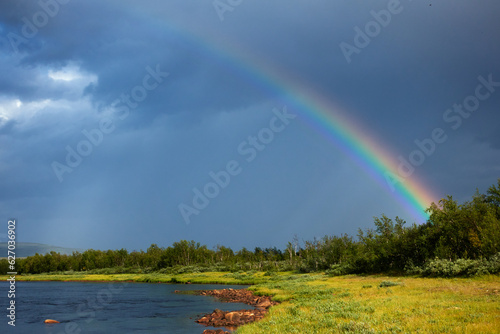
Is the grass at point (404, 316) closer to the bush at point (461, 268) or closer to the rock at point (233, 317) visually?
the rock at point (233, 317)

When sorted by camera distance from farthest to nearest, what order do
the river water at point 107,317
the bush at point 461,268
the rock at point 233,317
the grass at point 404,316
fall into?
the bush at point 461,268 < the rock at point 233,317 < the river water at point 107,317 < the grass at point 404,316

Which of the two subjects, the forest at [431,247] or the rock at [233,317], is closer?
the rock at [233,317]

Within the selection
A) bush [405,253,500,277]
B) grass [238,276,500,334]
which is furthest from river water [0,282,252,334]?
bush [405,253,500,277]

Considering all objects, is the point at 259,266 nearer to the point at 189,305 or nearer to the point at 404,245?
the point at 404,245

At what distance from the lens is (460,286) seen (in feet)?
109

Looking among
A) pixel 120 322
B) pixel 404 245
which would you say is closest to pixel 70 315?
pixel 120 322

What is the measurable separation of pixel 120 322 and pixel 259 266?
81.0 meters

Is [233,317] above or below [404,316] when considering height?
below

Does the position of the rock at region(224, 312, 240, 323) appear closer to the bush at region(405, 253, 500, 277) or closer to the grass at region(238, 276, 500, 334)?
the grass at region(238, 276, 500, 334)

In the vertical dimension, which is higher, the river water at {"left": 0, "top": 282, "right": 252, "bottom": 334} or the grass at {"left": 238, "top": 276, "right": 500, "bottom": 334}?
the grass at {"left": 238, "top": 276, "right": 500, "bottom": 334}

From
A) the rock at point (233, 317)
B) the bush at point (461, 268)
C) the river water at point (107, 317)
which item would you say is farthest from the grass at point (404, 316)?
the river water at point (107, 317)

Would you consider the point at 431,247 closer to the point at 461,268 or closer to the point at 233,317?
the point at 461,268

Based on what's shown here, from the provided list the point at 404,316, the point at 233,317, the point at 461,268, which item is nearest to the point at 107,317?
the point at 233,317

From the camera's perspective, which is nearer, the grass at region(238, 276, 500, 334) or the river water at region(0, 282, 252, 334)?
the grass at region(238, 276, 500, 334)
